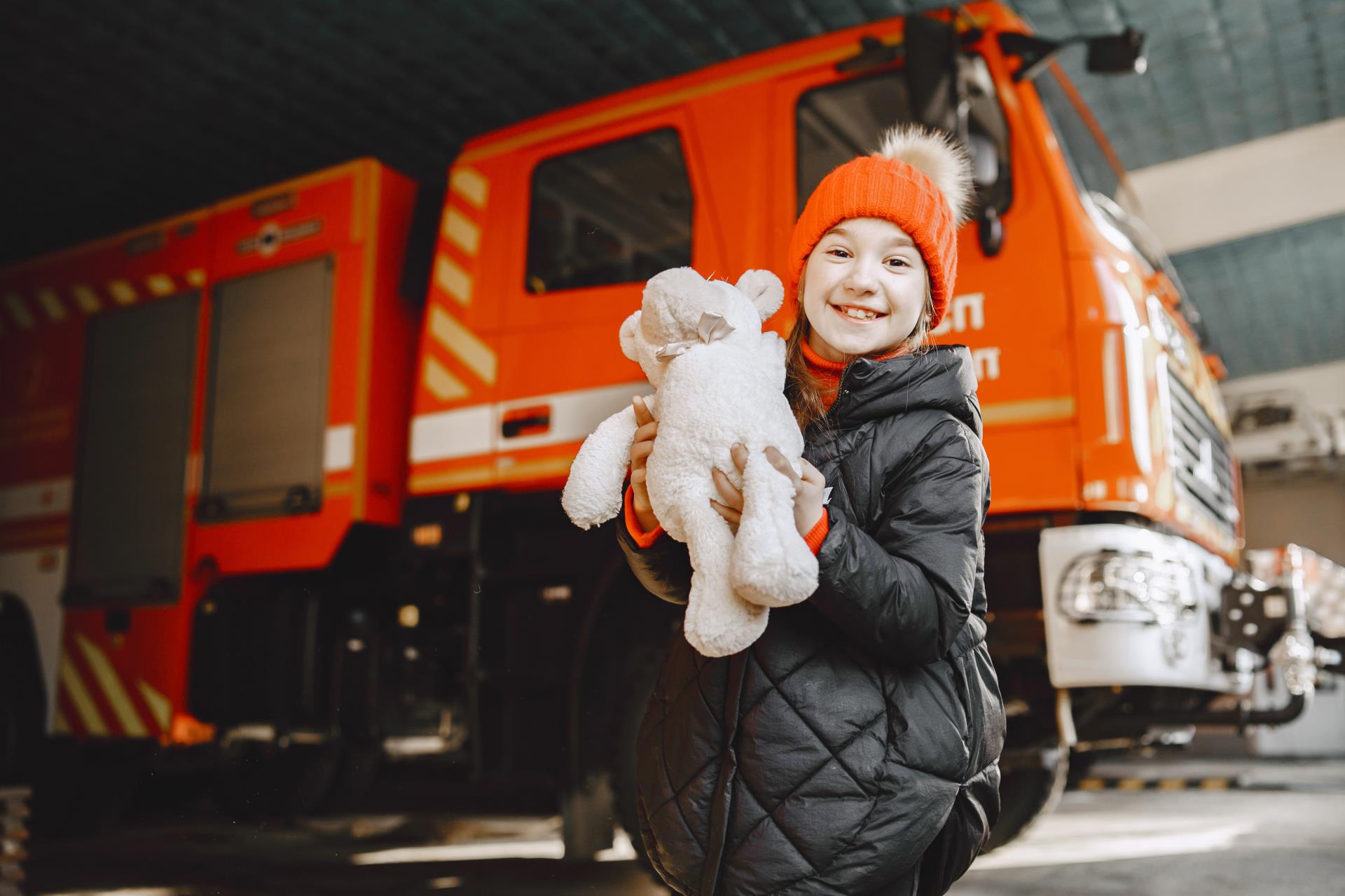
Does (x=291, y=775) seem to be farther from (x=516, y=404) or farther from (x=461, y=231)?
(x=461, y=231)

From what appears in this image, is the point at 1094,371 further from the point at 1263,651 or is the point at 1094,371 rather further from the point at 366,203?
the point at 366,203

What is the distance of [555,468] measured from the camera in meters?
3.31

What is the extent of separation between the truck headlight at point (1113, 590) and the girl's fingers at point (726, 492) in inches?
65.6

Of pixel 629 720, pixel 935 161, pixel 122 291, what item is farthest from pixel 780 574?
pixel 122 291

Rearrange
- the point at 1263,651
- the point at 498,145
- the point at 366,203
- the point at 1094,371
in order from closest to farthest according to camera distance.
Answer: the point at 1094,371 < the point at 1263,651 < the point at 498,145 < the point at 366,203

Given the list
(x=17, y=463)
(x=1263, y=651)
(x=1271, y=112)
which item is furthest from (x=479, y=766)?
(x=1271, y=112)

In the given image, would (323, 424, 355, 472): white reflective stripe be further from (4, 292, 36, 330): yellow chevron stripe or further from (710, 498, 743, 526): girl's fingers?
(710, 498, 743, 526): girl's fingers

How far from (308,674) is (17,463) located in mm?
2325

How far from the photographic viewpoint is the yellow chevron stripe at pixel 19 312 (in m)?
5.40

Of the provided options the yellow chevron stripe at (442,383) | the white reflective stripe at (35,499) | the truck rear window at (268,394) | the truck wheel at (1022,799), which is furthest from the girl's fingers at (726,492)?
the white reflective stripe at (35,499)

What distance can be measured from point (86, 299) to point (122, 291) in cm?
31

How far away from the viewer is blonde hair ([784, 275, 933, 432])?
1.39 metres

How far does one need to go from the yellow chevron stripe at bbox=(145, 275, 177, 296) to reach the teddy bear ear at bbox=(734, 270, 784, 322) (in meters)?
3.92

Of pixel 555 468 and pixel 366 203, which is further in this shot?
pixel 366 203
